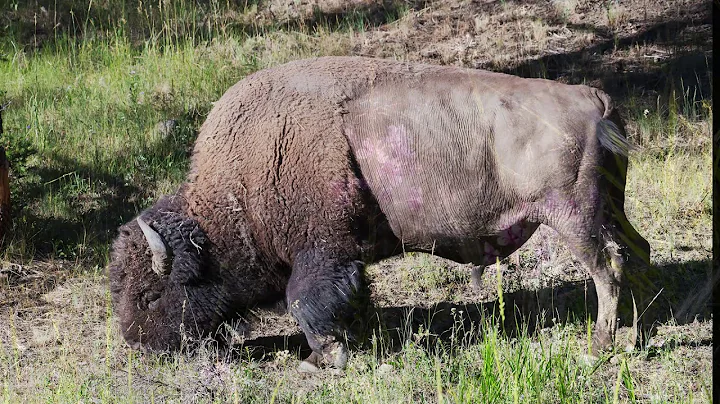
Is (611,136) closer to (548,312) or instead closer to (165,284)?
(548,312)

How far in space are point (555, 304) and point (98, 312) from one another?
3.06 m

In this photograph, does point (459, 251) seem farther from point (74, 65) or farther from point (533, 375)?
point (74, 65)

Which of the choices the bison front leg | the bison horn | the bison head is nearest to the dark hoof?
the bison front leg

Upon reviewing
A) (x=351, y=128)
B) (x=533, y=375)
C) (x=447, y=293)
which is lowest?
(x=447, y=293)

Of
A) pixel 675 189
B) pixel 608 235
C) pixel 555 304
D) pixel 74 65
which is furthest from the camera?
pixel 74 65

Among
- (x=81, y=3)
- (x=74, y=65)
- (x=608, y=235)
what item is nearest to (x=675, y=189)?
(x=608, y=235)

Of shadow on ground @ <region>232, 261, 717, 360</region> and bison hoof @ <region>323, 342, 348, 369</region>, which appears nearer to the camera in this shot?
bison hoof @ <region>323, 342, 348, 369</region>

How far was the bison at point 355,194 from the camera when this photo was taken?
5.02 metres

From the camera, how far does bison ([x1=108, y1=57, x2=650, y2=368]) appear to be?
502 cm

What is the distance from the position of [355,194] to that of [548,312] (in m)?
1.58

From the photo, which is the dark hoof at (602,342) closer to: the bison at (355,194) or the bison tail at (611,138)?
the bison at (355,194)

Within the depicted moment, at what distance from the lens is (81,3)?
11641 millimetres

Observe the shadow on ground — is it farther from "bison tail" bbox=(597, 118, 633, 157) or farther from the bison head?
"bison tail" bbox=(597, 118, 633, 157)

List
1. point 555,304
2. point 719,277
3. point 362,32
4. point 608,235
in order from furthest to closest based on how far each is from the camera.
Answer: point 362,32, point 555,304, point 608,235, point 719,277
